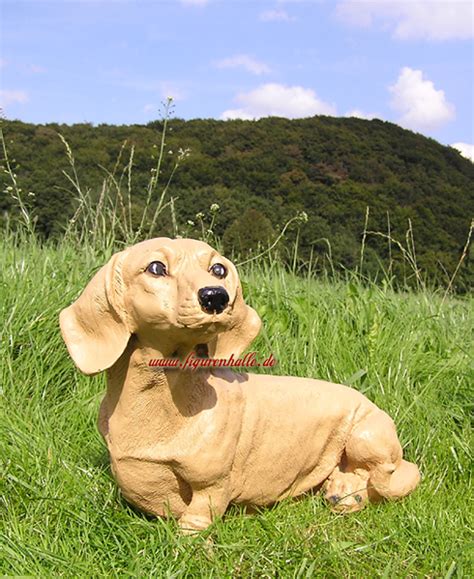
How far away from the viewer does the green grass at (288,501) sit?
1.69m

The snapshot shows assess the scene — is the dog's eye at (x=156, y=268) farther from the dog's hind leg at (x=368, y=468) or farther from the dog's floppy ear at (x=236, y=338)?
the dog's hind leg at (x=368, y=468)

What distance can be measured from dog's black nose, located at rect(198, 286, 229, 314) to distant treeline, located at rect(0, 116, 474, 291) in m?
4.68

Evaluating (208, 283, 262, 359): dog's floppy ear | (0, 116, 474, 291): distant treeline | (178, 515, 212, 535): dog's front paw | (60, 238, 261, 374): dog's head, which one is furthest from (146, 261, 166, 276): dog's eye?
(0, 116, 474, 291): distant treeline

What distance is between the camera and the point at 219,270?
5.00 ft

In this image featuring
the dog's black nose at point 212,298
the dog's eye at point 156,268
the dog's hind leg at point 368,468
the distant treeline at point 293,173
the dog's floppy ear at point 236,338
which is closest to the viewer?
the dog's black nose at point 212,298

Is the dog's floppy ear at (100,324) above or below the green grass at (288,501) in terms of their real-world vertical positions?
above

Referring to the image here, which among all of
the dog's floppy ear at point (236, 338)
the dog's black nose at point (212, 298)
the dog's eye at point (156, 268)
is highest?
the dog's eye at point (156, 268)

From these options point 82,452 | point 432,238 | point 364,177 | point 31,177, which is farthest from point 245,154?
point 82,452

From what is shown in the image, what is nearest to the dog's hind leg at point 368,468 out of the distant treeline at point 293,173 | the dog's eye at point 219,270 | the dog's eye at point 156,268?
the dog's eye at point 219,270

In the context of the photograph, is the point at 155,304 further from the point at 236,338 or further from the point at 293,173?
the point at 293,173

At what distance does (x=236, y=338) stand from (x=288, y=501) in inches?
25.5

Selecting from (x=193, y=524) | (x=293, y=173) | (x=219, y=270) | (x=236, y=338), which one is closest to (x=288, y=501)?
(x=193, y=524)

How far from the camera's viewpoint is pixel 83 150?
31.6ft

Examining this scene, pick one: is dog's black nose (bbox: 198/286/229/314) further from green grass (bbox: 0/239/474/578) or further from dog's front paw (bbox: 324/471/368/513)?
dog's front paw (bbox: 324/471/368/513)
